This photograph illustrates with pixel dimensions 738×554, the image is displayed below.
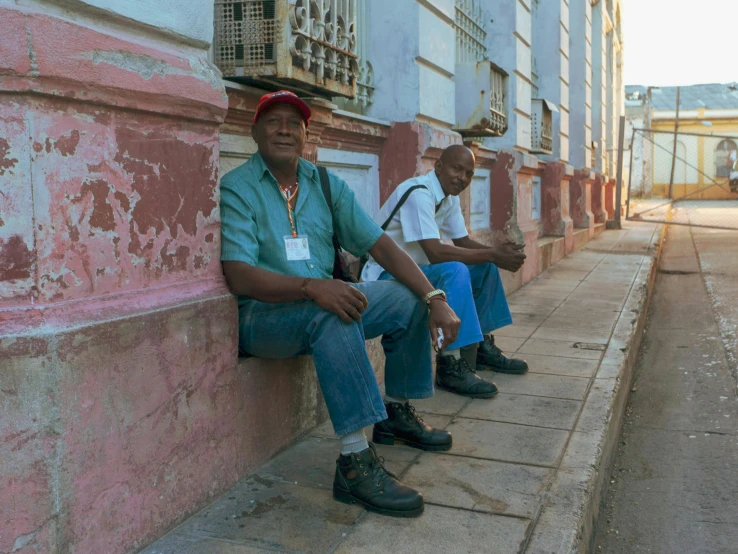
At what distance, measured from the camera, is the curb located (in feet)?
8.34

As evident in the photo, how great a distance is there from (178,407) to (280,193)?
946 mm

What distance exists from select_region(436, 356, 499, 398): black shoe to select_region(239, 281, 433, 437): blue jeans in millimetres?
912

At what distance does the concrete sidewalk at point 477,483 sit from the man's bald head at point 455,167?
46.7 inches

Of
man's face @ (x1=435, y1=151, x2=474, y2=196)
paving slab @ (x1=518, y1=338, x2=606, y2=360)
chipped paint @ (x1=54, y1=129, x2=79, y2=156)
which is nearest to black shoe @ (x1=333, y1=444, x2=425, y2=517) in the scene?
chipped paint @ (x1=54, y1=129, x2=79, y2=156)

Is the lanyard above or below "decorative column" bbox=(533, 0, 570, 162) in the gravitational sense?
below

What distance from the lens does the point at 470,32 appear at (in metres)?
7.67

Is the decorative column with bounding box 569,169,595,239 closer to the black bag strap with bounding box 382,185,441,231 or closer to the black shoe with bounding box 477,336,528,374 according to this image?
the black shoe with bounding box 477,336,528,374

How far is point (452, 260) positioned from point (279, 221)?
1395 mm

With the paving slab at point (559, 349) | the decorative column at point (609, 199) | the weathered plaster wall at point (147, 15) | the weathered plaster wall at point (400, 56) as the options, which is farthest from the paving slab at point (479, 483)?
the decorative column at point (609, 199)

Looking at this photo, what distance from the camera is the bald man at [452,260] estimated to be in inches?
148

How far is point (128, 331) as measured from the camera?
226 centimetres

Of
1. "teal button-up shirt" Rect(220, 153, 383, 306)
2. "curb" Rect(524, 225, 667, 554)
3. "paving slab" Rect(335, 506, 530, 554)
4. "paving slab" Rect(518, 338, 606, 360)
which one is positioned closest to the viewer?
"paving slab" Rect(335, 506, 530, 554)

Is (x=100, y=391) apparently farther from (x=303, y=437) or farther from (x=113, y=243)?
(x=303, y=437)

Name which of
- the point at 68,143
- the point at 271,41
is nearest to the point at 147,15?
the point at 68,143
